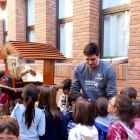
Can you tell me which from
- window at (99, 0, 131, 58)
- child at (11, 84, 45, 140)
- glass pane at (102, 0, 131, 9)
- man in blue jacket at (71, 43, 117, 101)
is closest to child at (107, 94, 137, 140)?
→ man in blue jacket at (71, 43, 117, 101)

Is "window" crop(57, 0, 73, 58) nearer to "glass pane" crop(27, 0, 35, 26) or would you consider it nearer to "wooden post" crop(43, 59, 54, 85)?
"glass pane" crop(27, 0, 35, 26)

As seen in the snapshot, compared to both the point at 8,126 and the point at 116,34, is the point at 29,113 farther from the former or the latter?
the point at 116,34

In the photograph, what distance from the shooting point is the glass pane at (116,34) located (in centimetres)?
329

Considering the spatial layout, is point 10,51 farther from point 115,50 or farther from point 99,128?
point 115,50

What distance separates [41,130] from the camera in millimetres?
1724

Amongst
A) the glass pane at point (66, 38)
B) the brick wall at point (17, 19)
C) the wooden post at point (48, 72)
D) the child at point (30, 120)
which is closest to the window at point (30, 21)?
the brick wall at point (17, 19)

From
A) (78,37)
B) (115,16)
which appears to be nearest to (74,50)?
(78,37)

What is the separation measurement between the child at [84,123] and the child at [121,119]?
164 millimetres

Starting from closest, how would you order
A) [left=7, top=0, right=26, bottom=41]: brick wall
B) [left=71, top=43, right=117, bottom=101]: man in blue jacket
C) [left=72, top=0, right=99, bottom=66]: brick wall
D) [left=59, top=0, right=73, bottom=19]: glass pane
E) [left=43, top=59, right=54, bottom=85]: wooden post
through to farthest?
[left=71, top=43, right=117, bottom=101]: man in blue jacket < [left=43, top=59, right=54, bottom=85]: wooden post < [left=72, top=0, right=99, bottom=66]: brick wall < [left=59, top=0, right=73, bottom=19]: glass pane < [left=7, top=0, right=26, bottom=41]: brick wall

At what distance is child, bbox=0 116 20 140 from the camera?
47.6 inches

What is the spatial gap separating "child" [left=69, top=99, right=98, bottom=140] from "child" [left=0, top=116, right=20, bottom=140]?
525mm

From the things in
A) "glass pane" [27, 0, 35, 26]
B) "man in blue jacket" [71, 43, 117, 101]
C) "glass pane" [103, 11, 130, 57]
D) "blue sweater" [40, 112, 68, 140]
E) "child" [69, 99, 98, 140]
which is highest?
"glass pane" [27, 0, 35, 26]

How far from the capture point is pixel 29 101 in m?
1.75

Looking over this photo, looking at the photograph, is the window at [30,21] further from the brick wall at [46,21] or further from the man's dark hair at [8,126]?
the man's dark hair at [8,126]
